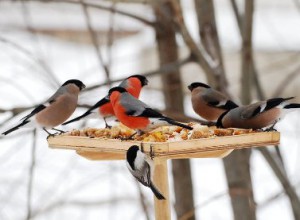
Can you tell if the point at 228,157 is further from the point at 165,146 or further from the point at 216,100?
the point at 165,146

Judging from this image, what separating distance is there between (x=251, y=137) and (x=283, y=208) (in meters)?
3.50

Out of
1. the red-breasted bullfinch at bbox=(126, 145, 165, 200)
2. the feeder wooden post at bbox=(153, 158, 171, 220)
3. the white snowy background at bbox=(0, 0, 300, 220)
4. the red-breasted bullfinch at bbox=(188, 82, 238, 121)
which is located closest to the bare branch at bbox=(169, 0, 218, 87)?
the red-breasted bullfinch at bbox=(188, 82, 238, 121)

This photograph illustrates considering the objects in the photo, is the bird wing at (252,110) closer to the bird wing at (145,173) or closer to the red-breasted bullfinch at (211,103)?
the red-breasted bullfinch at (211,103)

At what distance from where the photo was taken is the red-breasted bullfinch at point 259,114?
7.36 feet

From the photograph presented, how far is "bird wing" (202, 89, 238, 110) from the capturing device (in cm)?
251

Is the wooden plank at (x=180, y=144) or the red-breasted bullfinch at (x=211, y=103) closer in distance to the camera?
the wooden plank at (x=180, y=144)

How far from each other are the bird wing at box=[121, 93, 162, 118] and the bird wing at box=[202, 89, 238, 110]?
37 cm

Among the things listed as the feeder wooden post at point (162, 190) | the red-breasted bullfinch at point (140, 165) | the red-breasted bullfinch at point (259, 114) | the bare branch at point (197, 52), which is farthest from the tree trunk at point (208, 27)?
the red-breasted bullfinch at point (140, 165)

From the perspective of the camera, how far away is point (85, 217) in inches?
204

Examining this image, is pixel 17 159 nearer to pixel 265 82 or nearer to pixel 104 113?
pixel 104 113

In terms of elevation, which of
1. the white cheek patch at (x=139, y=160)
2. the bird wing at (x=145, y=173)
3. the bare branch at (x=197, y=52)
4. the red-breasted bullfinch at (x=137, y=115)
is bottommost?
the bird wing at (x=145, y=173)

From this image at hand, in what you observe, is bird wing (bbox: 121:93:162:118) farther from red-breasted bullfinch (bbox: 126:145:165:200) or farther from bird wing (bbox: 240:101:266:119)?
bird wing (bbox: 240:101:266:119)

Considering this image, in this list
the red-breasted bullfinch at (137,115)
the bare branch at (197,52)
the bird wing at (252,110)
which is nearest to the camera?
the red-breasted bullfinch at (137,115)

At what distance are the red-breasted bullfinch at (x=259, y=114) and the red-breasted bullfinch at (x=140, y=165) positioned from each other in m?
0.41
